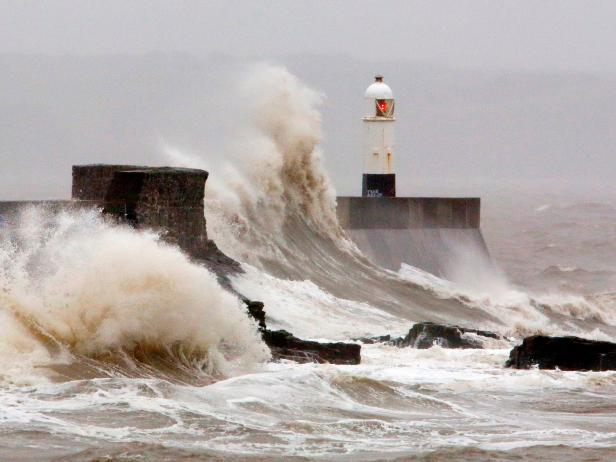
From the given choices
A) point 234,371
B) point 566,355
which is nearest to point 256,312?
point 234,371

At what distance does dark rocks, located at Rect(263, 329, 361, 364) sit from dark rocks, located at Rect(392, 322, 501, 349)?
1.58 meters

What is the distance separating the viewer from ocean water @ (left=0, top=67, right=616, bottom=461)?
27.6ft

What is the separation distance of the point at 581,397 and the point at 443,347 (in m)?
2.89

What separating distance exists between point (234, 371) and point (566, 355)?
2.67 m

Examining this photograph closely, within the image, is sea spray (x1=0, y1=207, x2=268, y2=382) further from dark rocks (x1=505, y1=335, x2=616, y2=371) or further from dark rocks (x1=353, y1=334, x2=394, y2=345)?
dark rocks (x1=505, y1=335, x2=616, y2=371)

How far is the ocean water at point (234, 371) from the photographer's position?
27.6 feet

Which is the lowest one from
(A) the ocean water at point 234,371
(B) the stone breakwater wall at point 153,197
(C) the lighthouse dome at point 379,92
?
(A) the ocean water at point 234,371

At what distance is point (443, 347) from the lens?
13.4 m

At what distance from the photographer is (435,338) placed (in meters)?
13.6

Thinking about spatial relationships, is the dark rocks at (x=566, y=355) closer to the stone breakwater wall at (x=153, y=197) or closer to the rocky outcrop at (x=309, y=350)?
the rocky outcrop at (x=309, y=350)

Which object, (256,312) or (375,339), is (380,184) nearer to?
(375,339)

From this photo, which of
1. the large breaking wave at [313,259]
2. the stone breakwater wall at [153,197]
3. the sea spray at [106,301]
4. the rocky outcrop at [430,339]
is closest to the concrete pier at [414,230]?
the large breaking wave at [313,259]

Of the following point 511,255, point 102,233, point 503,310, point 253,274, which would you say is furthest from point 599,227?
point 102,233

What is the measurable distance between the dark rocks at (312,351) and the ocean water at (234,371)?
0.54ft
